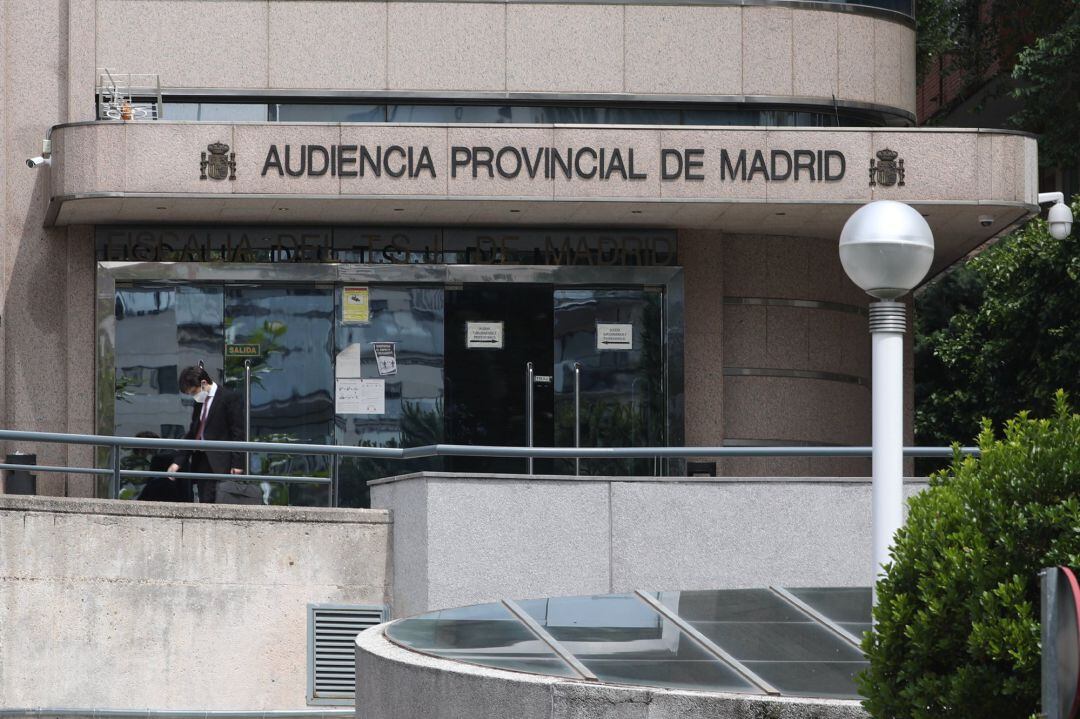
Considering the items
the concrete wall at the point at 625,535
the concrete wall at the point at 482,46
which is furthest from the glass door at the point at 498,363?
the concrete wall at the point at 625,535

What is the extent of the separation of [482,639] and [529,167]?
30.6 feet

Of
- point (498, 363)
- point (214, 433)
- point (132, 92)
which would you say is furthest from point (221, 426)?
point (132, 92)

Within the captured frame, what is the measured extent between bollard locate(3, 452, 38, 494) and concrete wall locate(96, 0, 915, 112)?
4.66m

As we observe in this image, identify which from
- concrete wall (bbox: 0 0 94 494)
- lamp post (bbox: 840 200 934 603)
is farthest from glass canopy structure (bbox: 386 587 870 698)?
concrete wall (bbox: 0 0 94 494)

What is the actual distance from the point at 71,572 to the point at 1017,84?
2354 centimetres

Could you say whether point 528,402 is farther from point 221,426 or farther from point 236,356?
point 221,426

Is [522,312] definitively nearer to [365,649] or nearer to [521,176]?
[521,176]

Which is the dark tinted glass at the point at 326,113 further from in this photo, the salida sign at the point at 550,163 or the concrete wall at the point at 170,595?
the concrete wall at the point at 170,595

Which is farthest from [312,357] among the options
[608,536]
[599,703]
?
[599,703]

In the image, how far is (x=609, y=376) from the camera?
61.4ft

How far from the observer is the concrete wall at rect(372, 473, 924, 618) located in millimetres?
12414

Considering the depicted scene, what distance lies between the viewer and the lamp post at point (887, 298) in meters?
7.27

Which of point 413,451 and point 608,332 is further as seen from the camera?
Result: point 608,332

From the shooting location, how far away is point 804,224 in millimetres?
18750
